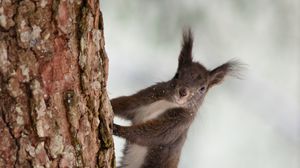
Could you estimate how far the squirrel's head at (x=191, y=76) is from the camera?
336 centimetres

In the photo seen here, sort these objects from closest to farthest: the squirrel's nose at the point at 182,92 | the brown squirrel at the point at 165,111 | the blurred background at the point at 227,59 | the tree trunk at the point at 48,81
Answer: the tree trunk at the point at 48,81 < the brown squirrel at the point at 165,111 < the squirrel's nose at the point at 182,92 < the blurred background at the point at 227,59

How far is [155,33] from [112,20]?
0.29 m

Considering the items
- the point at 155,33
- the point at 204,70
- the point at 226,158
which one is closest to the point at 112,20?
the point at 155,33

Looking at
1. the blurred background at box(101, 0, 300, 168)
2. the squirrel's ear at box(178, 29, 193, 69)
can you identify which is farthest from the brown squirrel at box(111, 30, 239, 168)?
the blurred background at box(101, 0, 300, 168)

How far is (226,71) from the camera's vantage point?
11.2ft

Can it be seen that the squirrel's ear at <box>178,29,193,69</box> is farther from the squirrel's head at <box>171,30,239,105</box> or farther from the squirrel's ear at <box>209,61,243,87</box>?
the squirrel's ear at <box>209,61,243,87</box>

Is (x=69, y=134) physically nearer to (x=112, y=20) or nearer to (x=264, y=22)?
(x=112, y=20)

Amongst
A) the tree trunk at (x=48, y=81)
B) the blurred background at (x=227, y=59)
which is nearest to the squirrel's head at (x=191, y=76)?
the blurred background at (x=227, y=59)

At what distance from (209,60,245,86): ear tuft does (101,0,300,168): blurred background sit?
485 mm

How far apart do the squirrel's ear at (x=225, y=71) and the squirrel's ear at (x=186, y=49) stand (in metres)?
0.14

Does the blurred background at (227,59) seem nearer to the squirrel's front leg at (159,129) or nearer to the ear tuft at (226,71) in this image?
the ear tuft at (226,71)

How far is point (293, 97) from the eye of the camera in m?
4.22

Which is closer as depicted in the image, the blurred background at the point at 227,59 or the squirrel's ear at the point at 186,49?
the squirrel's ear at the point at 186,49

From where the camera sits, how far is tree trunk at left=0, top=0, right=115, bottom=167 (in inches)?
73.8
